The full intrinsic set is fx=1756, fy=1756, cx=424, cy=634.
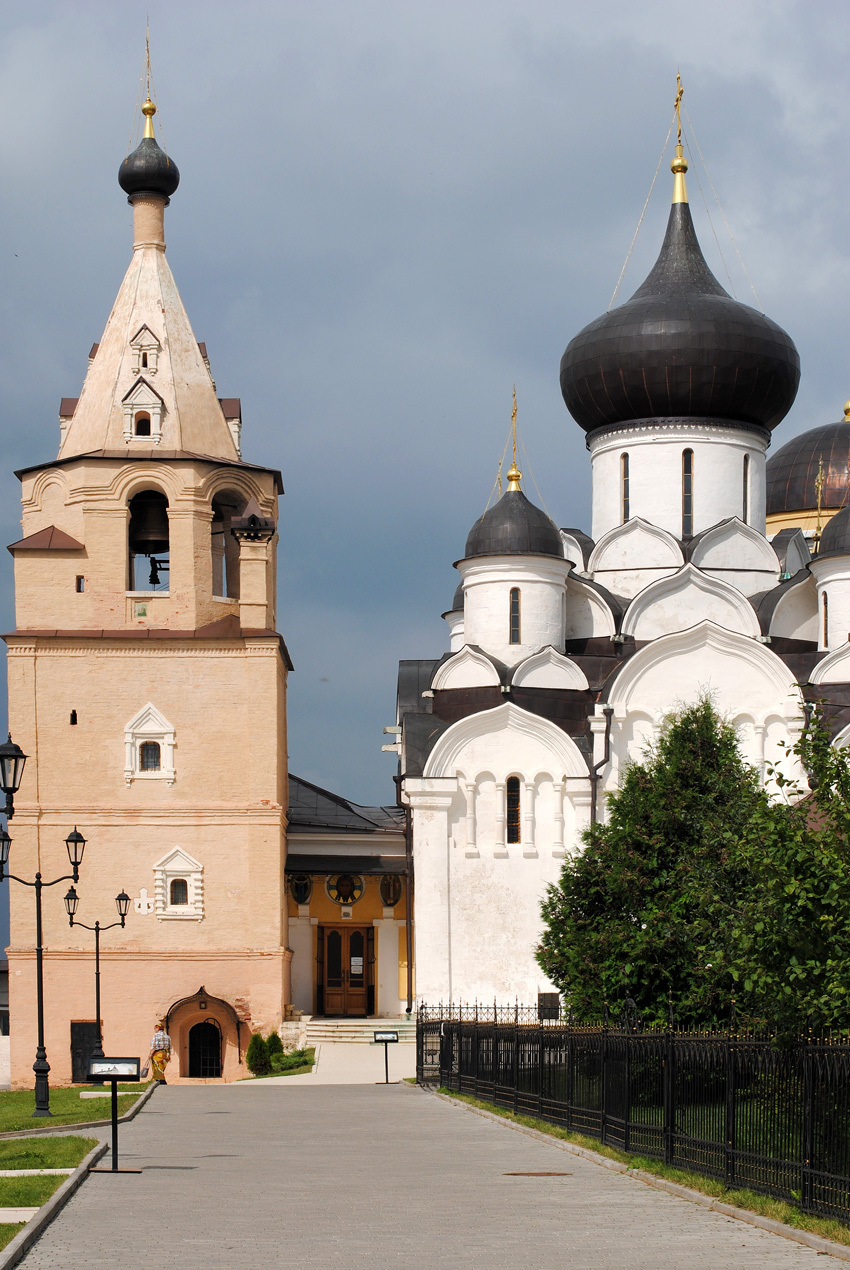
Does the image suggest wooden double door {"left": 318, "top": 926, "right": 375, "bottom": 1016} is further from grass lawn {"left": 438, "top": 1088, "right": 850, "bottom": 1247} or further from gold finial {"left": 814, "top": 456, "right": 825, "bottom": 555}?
grass lawn {"left": 438, "top": 1088, "right": 850, "bottom": 1247}

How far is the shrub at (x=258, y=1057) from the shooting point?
24.2 m

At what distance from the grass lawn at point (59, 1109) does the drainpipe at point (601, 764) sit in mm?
8640

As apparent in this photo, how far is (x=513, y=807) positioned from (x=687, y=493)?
626 centimetres

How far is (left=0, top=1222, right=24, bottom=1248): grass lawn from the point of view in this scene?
7.28 m

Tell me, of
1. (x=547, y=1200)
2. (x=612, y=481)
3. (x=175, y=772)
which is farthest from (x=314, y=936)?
(x=547, y=1200)

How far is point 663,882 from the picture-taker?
16781 millimetres

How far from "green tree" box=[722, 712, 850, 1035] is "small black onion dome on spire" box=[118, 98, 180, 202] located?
808 inches

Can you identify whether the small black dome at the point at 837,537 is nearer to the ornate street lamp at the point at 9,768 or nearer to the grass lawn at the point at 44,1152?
the ornate street lamp at the point at 9,768

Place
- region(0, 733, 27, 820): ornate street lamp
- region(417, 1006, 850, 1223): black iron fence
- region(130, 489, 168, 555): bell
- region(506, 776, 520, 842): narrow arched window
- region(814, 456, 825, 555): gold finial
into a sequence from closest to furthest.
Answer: region(417, 1006, 850, 1223): black iron fence, region(0, 733, 27, 820): ornate street lamp, region(506, 776, 520, 842): narrow arched window, region(130, 489, 168, 555): bell, region(814, 456, 825, 555): gold finial

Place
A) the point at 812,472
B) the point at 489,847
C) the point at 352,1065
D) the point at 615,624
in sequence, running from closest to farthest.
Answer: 1. the point at 352,1065
2. the point at 489,847
3. the point at 615,624
4. the point at 812,472

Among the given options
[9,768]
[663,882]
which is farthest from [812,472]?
[9,768]

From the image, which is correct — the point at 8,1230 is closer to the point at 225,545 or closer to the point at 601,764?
the point at 601,764

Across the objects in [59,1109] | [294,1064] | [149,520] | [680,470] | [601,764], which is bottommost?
[294,1064]

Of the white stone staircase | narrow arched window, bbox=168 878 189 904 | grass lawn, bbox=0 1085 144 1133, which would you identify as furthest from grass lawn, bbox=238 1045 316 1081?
grass lawn, bbox=0 1085 144 1133
